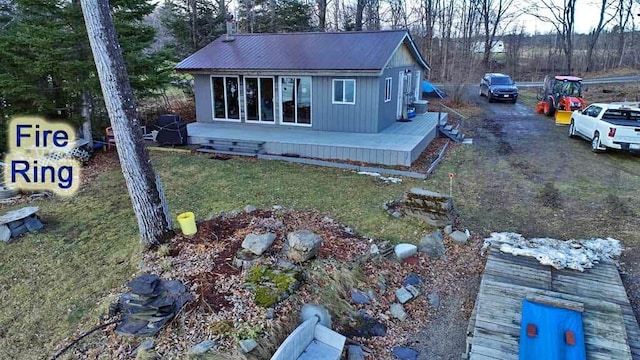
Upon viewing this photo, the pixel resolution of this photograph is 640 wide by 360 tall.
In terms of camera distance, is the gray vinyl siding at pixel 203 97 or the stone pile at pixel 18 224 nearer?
the stone pile at pixel 18 224

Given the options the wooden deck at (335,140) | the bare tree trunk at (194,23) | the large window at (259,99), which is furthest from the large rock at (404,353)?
the bare tree trunk at (194,23)

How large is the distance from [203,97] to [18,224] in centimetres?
878

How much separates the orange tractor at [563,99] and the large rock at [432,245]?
13.2 m

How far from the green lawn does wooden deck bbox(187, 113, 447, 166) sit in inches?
30.0

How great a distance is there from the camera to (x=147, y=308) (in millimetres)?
4375

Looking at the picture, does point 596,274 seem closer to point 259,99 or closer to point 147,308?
point 147,308

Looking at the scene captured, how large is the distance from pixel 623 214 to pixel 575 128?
7.33 m

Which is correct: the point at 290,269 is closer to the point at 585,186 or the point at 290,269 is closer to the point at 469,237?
the point at 469,237

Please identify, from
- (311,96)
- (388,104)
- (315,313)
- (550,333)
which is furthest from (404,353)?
(388,104)

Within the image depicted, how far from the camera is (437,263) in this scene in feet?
20.2

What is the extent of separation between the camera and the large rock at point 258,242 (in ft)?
17.9

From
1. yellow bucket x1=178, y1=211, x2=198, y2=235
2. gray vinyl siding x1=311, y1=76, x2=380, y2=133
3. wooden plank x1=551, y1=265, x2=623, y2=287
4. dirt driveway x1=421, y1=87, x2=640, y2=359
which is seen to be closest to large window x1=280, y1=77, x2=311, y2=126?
gray vinyl siding x1=311, y1=76, x2=380, y2=133

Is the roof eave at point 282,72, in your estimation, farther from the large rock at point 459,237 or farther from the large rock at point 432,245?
the large rock at point 432,245

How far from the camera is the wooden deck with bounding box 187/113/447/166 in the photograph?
429 inches
